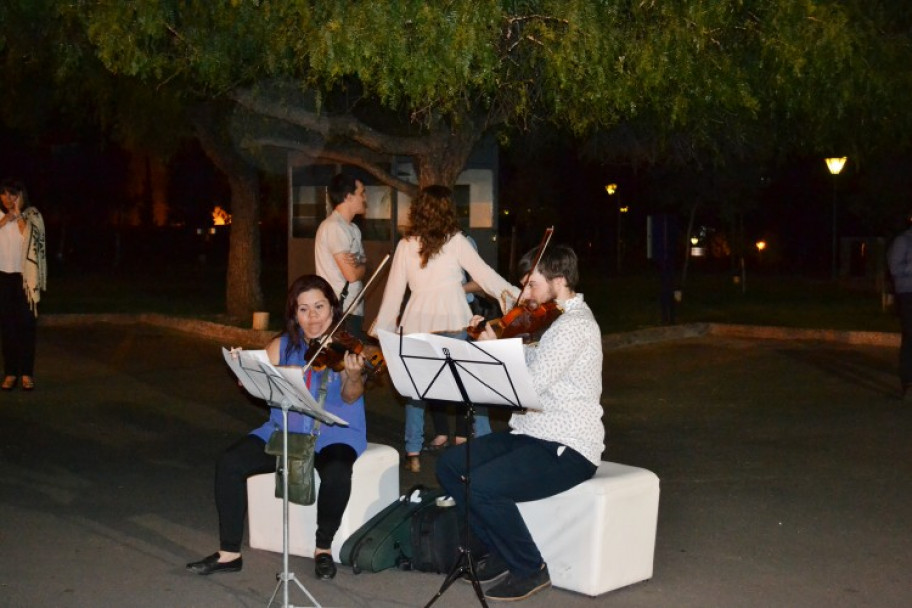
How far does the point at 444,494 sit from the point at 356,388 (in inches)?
27.0

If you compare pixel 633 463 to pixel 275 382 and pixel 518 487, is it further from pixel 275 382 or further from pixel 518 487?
pixel 275 382

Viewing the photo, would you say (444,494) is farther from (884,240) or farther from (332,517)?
(884,240)

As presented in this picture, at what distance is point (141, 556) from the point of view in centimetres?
699

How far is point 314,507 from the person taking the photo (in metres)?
6.80

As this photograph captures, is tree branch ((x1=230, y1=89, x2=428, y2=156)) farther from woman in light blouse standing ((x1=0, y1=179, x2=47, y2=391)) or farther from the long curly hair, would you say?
the long curly hair

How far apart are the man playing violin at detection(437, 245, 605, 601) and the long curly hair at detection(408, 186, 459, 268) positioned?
2.54m

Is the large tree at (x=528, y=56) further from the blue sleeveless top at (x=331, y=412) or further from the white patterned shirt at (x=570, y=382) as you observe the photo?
the white patterned shirt at (x=570, y=382)

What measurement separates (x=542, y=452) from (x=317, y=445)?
47.3 inches

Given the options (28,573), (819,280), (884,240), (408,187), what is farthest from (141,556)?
(819,280)

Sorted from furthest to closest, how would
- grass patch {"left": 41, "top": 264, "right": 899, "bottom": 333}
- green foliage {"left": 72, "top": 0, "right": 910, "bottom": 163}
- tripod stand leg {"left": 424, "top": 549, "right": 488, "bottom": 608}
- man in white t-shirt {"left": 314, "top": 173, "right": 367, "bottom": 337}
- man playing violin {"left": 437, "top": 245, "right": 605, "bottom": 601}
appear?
grass patch {"left": 41, "top": 264, "right": 899, "bottom": 333} → green foliage {"left": 72, "top": 0, "right": 910, "bottom": 163} → man in white t-shirt {"left": 314, "top": 173, "right": 367, "bottom": 337} → man playing violin {"left": 437, "top": 245, "right": 605, "bottom": 601} → tripod stand leg {"left": 424, "top": 549, "right": 488, "bottom": 608}

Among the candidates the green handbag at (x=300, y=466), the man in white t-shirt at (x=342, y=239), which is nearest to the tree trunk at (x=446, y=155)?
the man in white t-shirt at (x=342, y=239)

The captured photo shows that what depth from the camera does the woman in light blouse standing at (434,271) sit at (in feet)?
29.2

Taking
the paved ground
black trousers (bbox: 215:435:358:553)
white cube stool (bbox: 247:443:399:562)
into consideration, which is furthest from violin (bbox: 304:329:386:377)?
the paved ground

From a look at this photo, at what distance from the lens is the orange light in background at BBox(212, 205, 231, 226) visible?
56.9 meters
